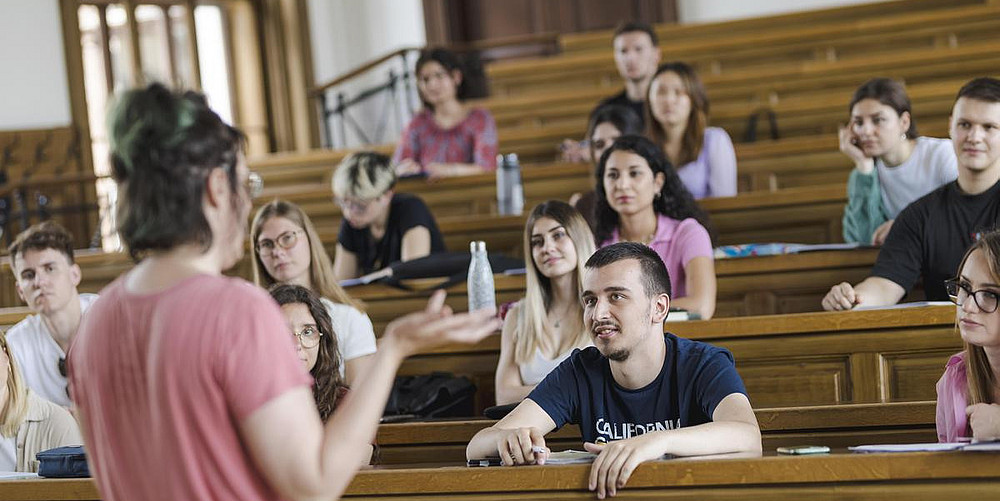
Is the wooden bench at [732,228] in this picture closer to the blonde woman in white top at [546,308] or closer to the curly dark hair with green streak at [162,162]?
the blonde woman in white top at [546,308]

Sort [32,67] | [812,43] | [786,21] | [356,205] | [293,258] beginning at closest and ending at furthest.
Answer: [293,258] < [356,205] < [812,43] < [786,21] < [32,67]

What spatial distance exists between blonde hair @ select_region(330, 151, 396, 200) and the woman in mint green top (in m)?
1.53

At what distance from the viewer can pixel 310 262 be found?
3.49m

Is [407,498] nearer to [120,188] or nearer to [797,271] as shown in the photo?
[120,188]

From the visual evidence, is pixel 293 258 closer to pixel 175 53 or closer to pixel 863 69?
pixel 863 69

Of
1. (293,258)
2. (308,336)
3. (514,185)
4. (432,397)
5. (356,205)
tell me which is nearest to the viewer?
(308,336)

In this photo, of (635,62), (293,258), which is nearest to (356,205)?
(293,258)

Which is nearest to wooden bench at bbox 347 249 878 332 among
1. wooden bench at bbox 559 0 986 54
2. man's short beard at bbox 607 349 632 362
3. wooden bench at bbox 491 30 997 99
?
man's short beard at bbox 607 349 632 362

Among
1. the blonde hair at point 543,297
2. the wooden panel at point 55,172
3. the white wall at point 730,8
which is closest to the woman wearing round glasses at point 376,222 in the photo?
the blonde hair at point 543,297

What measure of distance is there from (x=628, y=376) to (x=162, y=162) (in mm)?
1352

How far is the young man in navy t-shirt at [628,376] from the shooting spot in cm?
229

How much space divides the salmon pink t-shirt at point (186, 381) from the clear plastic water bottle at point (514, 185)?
11.2 feet

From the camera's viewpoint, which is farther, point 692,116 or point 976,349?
point 692,116

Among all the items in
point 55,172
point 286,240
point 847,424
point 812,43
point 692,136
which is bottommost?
point 847,424
